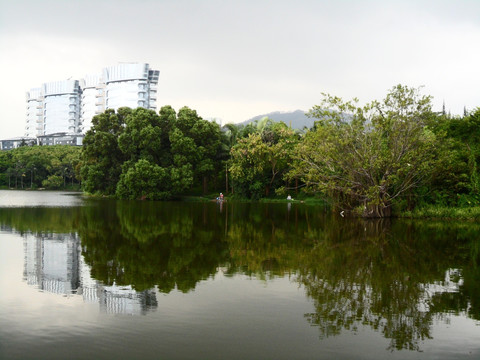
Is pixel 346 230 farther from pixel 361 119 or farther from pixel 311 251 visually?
pixel 361 119

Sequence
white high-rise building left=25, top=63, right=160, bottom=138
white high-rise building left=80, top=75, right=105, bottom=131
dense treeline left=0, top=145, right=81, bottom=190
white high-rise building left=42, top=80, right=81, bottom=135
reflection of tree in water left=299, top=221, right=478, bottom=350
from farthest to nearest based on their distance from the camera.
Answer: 1. white high-rise building left=42, top=80, right=81, bottom=135
2. white high-rise building left=80, top=75, right=105, bottom=131
3. white high-rise building left=25, top=63, right=160, bottom=138
4. dense treeline left=0, top=145, right=81, bottom=190
5. reflection of tree in water left=299, top=221, right=478, bottom=350

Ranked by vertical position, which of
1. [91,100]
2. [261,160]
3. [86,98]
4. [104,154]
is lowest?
[261,160]

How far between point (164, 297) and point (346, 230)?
14147 mm

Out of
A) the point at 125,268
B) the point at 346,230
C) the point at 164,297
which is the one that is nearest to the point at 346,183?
the point at 346,230

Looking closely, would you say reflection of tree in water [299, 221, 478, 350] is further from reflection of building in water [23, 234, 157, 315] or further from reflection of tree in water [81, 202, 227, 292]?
reflection of building in water [23, 234, 157, 315]

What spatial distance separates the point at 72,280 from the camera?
34.1ft

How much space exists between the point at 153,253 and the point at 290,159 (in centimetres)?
3706

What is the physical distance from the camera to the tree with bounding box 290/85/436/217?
89.0 ft

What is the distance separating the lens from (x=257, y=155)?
1916 inches

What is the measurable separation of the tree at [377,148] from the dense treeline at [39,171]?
7415cm

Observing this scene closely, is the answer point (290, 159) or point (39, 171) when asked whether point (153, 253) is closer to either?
point (290, 159)

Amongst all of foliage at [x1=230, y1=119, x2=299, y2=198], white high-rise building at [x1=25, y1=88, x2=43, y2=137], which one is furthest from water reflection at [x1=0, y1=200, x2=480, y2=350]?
white high-rise building at [x1=25, y1=88, x2=43, y2=137]

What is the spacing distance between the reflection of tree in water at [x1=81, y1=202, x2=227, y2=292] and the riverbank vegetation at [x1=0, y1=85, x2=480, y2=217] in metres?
10.8

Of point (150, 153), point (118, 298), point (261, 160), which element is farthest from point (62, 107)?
point (118, 298)
